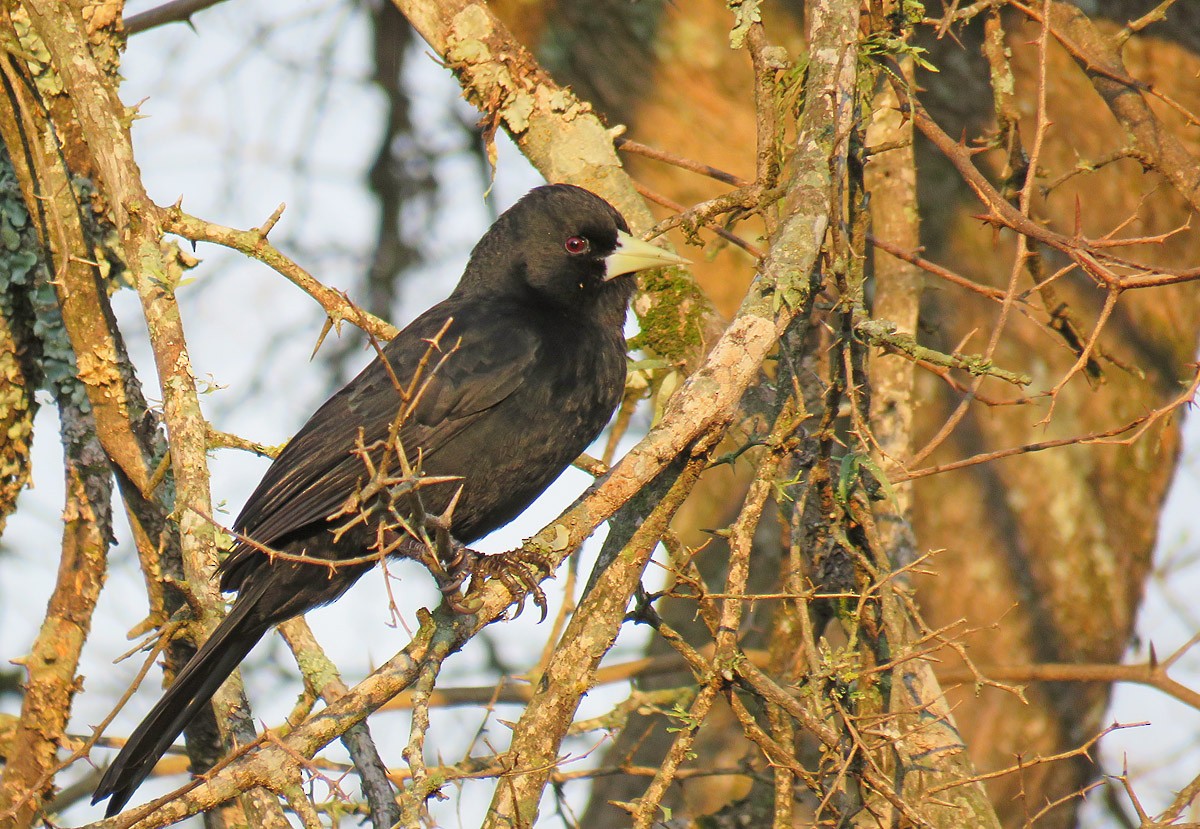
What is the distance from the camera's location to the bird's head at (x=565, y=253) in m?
3.92

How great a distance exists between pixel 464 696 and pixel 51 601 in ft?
5.11

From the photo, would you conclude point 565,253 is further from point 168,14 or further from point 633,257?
point 168,14

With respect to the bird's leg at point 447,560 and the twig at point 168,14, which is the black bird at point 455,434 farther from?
the twig at point 168,14

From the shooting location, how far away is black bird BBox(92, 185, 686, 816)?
328 cm

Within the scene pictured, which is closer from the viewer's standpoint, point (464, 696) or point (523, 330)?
point (523, 330)

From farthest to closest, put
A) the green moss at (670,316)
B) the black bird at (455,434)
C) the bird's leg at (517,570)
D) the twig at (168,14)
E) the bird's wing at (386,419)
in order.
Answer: the twig at (168,14) < the green moss at (670,316) < the bird's wing at (386,419) < the black bird at (455,434) < the bird's leg at (517,570)

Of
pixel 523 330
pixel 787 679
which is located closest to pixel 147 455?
pixel 523 330

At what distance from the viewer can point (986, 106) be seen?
200 inches

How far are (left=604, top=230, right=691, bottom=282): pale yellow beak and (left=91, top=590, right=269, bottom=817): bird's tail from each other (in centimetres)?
145

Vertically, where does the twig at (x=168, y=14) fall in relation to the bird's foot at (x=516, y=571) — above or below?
above

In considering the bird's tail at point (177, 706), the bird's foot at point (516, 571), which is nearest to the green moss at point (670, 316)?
the bird's foot at point (516, 571)

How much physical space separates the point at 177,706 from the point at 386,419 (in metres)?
0.96

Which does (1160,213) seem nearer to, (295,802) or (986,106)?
(986,106)

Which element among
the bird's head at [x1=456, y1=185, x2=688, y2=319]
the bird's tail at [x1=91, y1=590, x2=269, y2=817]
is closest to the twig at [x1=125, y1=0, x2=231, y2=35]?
the bird's head at [x1=456, y1=185, x2=688, y2=319]
